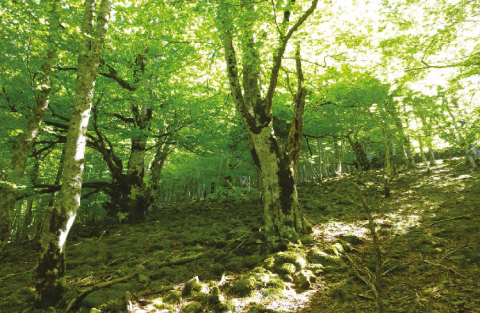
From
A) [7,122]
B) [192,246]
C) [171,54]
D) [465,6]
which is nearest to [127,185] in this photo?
[7,122]

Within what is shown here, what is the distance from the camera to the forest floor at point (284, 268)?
3.52m

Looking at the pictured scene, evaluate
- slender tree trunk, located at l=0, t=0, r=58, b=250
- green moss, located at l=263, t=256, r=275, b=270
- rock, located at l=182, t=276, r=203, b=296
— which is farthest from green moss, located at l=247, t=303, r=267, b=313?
slender tree trunk, located at l=0, t=0, r=58, b=250

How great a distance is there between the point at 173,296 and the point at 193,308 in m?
0.56

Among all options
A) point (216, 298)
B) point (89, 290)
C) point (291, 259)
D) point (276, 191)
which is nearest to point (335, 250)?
point (291, 259)

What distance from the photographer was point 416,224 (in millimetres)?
6566

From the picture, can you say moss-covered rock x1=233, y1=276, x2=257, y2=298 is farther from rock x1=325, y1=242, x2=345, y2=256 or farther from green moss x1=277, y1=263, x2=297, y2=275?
rock x1=325, y1=242, x2=345, y2=256

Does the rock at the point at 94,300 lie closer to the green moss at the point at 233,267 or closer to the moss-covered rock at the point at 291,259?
the green moss at the point at 233,267

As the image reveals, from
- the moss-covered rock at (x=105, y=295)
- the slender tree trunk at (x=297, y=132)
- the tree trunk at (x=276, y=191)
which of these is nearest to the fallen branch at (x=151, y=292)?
the moss-covered rock at (x=105, y=295)

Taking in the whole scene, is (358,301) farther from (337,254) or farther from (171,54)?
(171,54)

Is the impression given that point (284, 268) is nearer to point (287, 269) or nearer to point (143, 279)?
point (287, 269)

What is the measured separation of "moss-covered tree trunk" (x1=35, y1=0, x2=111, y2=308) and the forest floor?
13.6 inches

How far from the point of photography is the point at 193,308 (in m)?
3.47

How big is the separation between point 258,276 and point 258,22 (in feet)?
20.9

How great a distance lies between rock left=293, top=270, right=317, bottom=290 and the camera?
4078 mm
